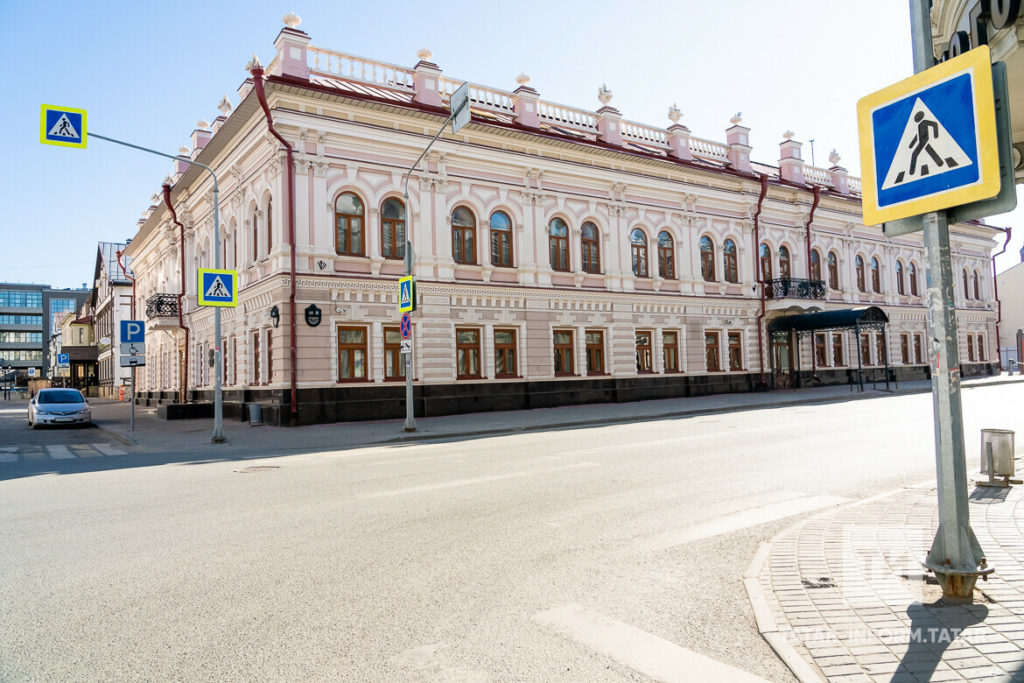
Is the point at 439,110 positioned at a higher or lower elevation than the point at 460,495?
higher

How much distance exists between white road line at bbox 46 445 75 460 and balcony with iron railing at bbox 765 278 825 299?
2973 centimetres

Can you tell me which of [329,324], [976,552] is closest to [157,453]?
[329,324]

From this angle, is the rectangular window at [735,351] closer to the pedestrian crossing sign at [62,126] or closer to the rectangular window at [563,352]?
the rectangular window at [563,352]

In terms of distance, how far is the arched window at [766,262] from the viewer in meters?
33.8

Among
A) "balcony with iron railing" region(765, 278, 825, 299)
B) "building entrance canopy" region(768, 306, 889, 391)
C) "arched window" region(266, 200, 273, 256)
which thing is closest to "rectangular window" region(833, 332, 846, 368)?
"building entrance canopy" region(768, 306, 889, 391)

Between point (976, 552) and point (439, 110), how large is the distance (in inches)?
862

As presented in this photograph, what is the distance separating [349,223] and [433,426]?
7883 mm

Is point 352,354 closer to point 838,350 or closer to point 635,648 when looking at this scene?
point 635,648

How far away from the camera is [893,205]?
4480 mm

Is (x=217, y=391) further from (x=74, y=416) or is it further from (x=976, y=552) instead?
(x=976, y=552)

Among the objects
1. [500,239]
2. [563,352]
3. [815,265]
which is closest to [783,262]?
[815,265]

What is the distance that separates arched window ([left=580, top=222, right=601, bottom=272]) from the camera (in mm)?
27906

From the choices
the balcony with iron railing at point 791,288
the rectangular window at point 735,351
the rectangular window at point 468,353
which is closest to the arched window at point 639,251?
the rectangular window at point 735,351

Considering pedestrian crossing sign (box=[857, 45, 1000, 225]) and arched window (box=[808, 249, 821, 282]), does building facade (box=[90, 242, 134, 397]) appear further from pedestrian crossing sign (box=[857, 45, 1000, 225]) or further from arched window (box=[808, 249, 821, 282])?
pedestrian crossing sign (box=[857, 45, 1000, 225])
